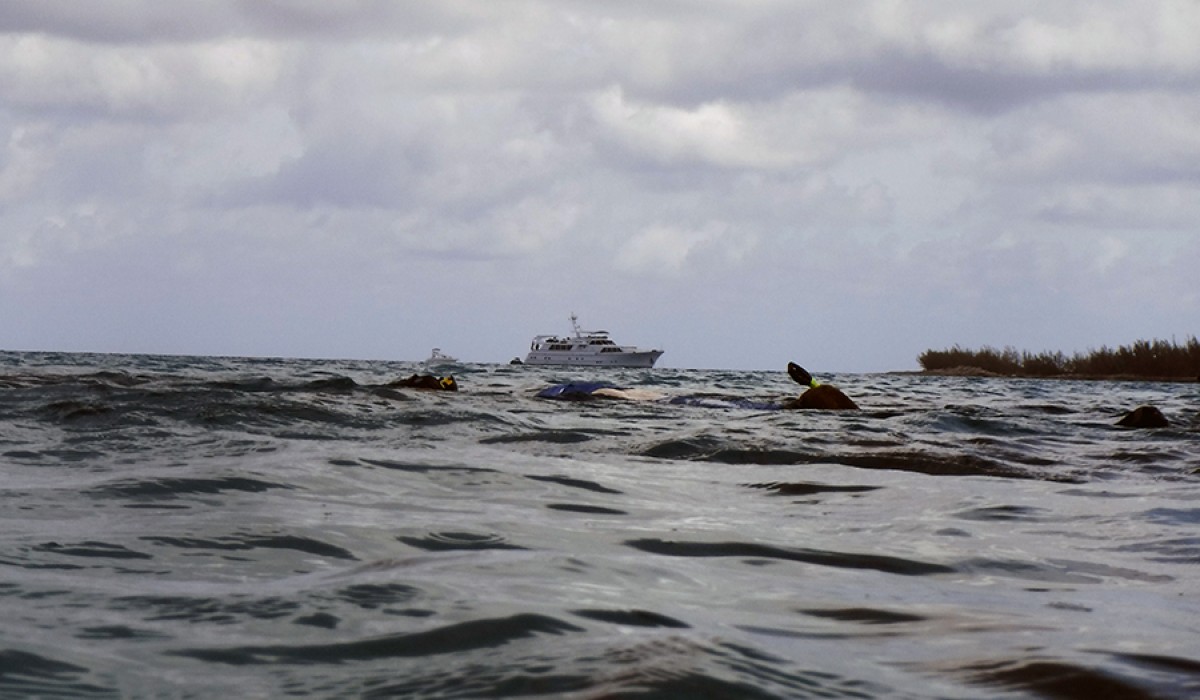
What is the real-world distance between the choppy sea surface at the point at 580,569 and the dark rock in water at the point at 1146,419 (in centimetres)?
339

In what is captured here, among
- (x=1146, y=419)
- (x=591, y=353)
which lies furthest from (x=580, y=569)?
(x=591, y=353)


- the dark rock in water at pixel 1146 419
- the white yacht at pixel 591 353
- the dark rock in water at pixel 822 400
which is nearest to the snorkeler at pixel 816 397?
the dark rock in water at pixel 822 400

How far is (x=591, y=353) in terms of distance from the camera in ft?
251

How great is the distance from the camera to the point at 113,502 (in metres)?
4.09

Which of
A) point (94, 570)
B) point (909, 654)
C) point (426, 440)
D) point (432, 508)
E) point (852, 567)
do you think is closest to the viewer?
point (909, 654)

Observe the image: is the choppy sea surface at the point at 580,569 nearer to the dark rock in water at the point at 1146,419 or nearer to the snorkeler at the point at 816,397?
the dark rock in water at the point at 1146,419

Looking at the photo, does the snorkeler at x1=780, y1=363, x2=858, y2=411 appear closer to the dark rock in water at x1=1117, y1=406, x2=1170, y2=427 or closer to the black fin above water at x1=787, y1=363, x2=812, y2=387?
the black fin above water at x1=787, y1=363, x2=812, y2=387

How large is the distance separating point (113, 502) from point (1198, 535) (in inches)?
154

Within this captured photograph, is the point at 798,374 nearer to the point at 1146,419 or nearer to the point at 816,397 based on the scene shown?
the point at 816,397

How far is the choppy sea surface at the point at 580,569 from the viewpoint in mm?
1888

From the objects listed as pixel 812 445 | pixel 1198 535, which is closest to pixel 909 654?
pixel 1198 535

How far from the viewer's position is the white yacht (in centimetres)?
7638

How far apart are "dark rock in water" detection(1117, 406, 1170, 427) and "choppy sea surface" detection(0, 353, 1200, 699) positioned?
339 cm

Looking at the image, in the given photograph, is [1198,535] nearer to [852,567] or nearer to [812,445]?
[852,567]
